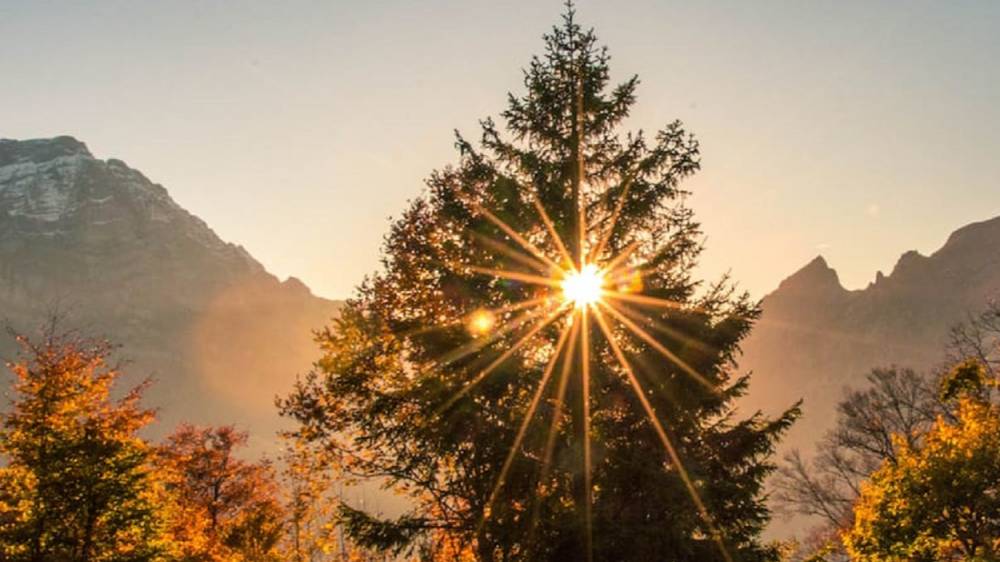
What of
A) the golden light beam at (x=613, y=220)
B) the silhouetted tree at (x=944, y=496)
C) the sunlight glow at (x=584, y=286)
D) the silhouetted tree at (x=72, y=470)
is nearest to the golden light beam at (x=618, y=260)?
the sunlight glow at (x=584, y=286)

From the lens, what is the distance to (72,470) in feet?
41.0

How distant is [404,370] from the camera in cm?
1157

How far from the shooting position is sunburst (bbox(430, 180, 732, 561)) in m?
9.63

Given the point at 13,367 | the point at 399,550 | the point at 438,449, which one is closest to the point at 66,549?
the point at 13,367

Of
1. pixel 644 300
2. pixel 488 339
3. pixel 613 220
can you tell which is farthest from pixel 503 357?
pixel 613 220

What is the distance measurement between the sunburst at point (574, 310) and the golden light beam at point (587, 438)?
0.7 inches

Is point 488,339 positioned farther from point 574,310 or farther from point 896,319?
point 896,319

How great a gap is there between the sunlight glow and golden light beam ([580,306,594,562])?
0.61 feet

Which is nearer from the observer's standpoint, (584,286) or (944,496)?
(584,286)

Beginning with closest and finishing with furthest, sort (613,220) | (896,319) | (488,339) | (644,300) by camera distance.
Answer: (488,339), (644,300), (613,220), (896,319)

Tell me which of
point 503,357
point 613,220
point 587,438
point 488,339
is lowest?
point 587,438

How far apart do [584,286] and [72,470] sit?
1133 centimetres

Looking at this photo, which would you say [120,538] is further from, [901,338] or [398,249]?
[901,338]

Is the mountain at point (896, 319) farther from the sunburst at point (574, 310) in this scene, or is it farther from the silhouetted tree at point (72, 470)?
the silhouetted tree at point (72, 470)
